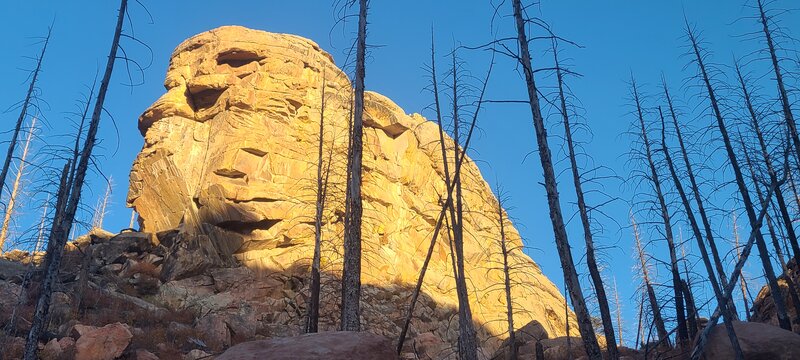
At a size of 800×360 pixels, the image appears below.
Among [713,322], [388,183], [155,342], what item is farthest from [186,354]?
[388,183]

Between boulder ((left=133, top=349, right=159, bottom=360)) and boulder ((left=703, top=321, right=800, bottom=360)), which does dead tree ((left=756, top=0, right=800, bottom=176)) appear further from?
boulder ((left=133, top=349, right=159, bottom=360))

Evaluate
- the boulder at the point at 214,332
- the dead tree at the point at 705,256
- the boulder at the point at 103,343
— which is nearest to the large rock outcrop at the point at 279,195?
the boulder at the point at 214,332

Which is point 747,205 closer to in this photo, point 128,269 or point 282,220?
point 282,220

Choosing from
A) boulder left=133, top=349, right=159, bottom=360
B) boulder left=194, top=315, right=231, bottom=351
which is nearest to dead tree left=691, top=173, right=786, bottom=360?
boulder left=133, top=349, right=159, bottom=360

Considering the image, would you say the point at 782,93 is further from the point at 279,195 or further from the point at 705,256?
Result: the point at 279,195

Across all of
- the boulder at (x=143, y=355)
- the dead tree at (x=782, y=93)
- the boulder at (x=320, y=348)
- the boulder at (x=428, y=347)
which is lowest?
the boulder at (x=320, y=348)

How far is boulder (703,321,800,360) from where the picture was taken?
11.8 m

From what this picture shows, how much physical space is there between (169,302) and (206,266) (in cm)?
360

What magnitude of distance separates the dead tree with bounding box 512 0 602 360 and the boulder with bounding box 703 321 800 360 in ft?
16.7

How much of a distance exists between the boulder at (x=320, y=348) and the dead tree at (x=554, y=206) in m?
3.46

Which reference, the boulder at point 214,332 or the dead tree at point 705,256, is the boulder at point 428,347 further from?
the dead tree at point 705,256

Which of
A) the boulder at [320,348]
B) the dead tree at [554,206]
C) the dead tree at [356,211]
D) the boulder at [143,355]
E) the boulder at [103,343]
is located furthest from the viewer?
the boulder at [143,355]

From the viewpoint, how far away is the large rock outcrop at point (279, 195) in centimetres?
3011

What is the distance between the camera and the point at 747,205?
1428 centimetres
